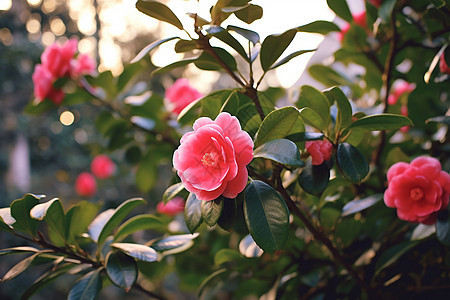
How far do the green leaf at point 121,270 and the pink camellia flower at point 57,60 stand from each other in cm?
74

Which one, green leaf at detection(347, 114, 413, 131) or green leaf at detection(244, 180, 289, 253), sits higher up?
green leaf at detection(347, 114, 413, 131)

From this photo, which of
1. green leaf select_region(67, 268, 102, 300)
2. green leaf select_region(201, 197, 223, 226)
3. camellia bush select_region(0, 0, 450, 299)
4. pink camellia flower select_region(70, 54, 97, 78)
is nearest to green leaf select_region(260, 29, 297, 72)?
camellia bush select_region(0, 0, 450, 299)

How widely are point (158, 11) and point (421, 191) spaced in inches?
19.7

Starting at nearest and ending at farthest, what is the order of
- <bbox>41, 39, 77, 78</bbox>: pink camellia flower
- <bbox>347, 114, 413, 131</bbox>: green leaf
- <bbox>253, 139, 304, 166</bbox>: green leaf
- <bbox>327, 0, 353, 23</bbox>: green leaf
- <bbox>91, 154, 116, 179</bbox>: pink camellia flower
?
<bbox>253, 139, 304, 166</bbox>: green leaf < <bbox>347, 114, 413, 131</bbox>: green leaf < <bbox>327, 0, 353, 23</bbox>: green leaf < <bbox>41, 39, 77, 78</bbox>: pink camellia flower < <bbox>91, 154, 116, 179</bbox>: pink camellia flower

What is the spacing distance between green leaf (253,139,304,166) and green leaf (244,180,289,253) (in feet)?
0.17

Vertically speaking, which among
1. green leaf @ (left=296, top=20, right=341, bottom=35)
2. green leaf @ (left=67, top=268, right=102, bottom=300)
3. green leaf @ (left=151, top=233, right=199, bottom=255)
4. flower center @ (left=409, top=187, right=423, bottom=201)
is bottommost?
green leaf @ (left=151, top=233, right=199, bottom=255)

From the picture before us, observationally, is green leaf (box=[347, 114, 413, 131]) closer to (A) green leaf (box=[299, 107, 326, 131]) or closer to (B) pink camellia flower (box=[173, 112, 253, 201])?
(A) green leaf (box=[299, 107, 326, 131])

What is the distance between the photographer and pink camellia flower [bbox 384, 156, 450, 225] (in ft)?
1.92

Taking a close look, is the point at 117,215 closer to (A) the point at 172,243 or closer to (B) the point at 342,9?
(A) the point at 172,243

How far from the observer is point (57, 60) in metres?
1.15

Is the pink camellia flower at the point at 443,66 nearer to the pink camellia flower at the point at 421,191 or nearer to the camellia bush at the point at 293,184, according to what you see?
the camellia bush at the point at 293,184

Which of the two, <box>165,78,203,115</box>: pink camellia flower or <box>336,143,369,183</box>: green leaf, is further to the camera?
<box>165,78,203,115</box>: pink camellia flower

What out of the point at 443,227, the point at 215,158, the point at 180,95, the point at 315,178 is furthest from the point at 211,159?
the point at 180,95

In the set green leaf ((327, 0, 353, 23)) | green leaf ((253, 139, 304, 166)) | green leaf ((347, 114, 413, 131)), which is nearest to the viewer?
green leaf ((253, 139, 304, 166))
